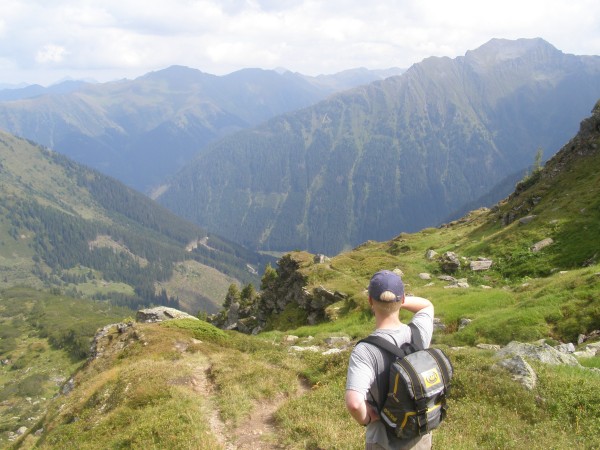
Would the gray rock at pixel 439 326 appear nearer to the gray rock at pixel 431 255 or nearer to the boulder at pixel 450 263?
the boulder at pixel 450 263

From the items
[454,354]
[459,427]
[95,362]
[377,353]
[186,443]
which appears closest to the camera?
[377,353]

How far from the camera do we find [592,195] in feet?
131

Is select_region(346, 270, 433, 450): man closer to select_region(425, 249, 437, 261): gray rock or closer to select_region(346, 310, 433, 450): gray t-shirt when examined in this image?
select_region(346, 310, 433, 450): gray t-shirt

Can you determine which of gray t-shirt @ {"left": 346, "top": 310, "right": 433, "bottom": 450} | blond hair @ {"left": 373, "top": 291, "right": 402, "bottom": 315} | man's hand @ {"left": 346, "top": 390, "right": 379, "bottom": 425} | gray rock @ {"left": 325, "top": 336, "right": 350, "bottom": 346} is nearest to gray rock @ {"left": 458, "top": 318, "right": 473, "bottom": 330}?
gray rock @ {"left": 325, "top": 336, "right": 350, "bottom": 346}

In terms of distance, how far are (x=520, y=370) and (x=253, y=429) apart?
8635 millimetres

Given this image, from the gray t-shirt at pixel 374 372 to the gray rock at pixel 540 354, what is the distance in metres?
8.95

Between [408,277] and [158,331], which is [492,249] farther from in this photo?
[158,331]

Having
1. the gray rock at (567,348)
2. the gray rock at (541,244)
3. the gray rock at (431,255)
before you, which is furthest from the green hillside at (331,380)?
the gray rock at (431,255)

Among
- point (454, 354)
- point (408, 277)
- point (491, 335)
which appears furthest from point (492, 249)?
point (454, 354)

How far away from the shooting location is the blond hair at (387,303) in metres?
7.30

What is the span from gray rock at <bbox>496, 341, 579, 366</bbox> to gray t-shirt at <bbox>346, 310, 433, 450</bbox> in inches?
352

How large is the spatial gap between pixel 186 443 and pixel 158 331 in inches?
523

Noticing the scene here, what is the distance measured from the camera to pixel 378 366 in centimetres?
694

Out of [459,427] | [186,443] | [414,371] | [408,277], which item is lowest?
[408,277]
